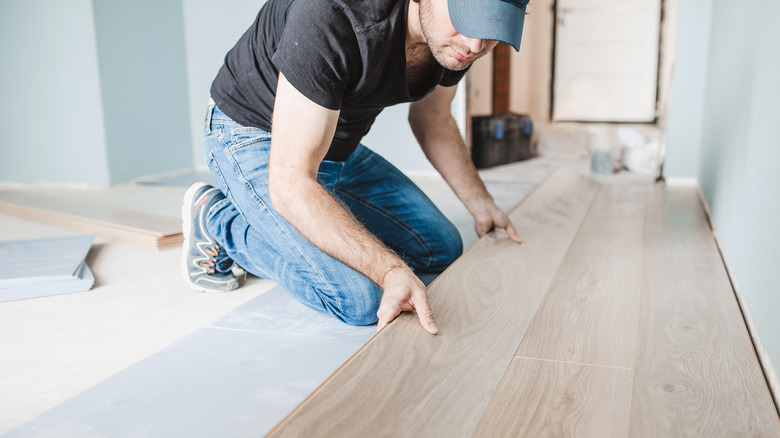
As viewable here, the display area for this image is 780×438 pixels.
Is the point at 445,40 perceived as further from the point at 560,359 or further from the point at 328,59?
the point at 560,359

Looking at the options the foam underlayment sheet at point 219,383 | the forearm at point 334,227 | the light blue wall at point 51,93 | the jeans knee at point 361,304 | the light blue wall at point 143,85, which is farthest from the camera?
the light blue wall at point 143,85

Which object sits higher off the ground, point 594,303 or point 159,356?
point 594,303

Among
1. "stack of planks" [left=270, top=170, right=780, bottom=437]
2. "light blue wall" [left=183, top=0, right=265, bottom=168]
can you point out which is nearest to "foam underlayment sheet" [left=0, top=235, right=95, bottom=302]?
"stack of planks" [left=270, top=170, right=780, bottom=437]

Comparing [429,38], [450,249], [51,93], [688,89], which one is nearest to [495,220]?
[450,249]

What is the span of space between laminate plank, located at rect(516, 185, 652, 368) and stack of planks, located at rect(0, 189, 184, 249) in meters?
1.72

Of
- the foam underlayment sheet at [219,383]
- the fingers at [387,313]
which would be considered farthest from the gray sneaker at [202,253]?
the fingers at [387,313]

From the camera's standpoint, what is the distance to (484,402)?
104 cm

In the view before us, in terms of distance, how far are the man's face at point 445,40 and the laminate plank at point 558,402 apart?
705 millimetres

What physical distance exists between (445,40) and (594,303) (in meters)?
0.77

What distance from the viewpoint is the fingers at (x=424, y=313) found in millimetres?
1278

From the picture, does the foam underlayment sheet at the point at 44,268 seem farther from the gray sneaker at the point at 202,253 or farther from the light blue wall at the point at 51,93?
the light blue wall at the point at 51,93

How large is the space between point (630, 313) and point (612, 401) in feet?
1.60

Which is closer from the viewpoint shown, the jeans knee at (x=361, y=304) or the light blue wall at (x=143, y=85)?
the jeans knee at (x=361, y=304)

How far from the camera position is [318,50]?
1.35 meters
